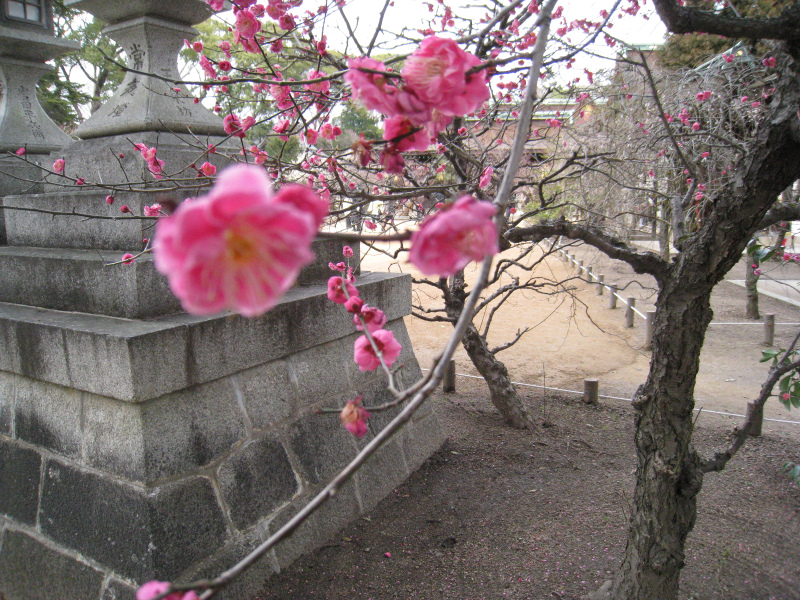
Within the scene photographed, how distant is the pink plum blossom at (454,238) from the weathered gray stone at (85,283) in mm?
1859

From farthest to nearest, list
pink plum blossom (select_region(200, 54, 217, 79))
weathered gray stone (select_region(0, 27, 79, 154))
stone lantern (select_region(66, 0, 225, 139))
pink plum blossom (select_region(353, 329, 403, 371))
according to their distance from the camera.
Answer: weathered gray stone (select_region(0, 27, 79, 154)) → stone lantern (select_region(66, 0, 225, 139)) → pink plum blossom (select_region(200, 54, 217, 79)) → pink plum blossom (select_region(353, 329, 403, 371))

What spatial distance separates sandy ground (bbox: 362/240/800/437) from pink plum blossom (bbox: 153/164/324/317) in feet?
10.8

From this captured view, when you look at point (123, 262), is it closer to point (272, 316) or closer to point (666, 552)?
point (272, 316)

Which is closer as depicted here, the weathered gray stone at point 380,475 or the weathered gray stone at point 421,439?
the weathered gray stone at point 380,475

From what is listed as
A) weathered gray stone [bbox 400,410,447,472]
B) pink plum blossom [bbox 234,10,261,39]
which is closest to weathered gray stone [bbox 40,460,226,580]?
weathered gray stone [bbox 400,410,447,472]

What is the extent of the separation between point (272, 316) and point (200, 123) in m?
1.22

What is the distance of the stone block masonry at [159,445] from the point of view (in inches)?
76.4

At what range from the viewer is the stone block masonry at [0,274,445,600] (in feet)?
6.37

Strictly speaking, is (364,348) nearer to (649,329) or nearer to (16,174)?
(16,174)

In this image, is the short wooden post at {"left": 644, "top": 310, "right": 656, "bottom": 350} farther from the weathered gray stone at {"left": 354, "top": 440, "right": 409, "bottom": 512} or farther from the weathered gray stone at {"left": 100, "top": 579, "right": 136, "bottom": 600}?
the weathered gray stone at {"left": 100, "top": 579, "right": 136, "bottom": 600}

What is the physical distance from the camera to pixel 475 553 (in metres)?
2.43

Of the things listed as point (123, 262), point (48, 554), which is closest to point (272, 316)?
point (123, 262)

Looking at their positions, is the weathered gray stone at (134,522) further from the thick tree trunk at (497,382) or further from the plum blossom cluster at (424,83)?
the thick tree trunk at (497,382)

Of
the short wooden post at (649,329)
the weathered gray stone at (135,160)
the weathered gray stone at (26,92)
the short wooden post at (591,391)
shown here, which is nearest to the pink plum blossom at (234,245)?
the weathered gray stone at (135,160)
